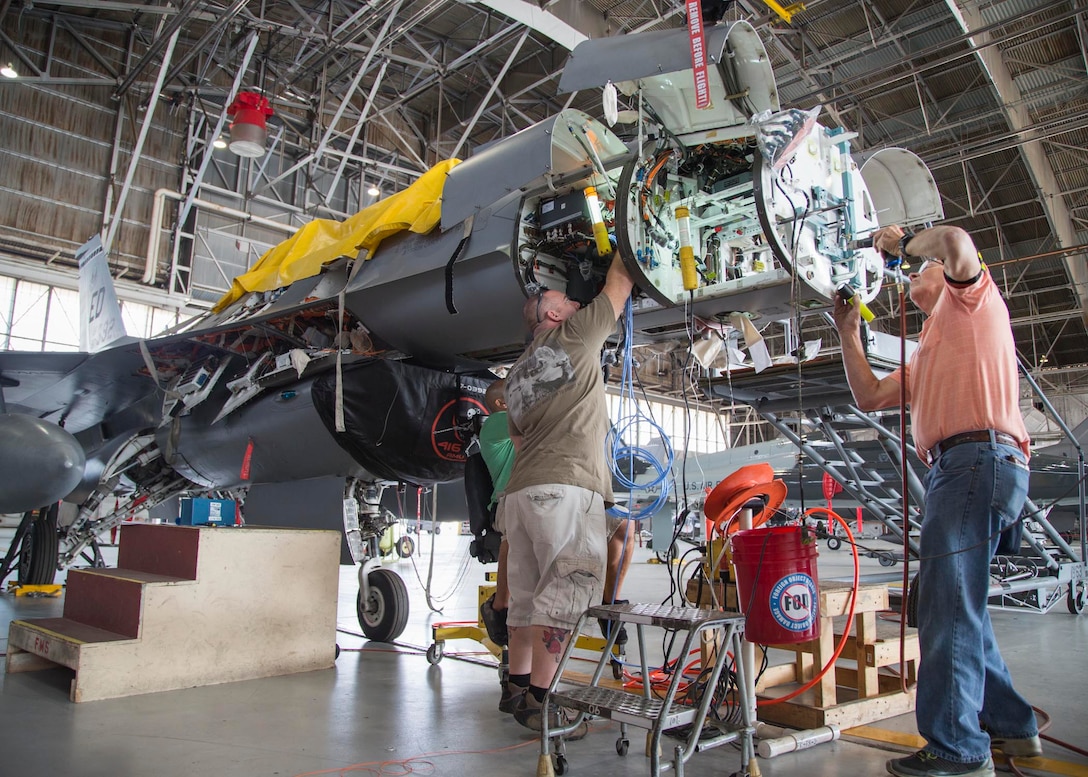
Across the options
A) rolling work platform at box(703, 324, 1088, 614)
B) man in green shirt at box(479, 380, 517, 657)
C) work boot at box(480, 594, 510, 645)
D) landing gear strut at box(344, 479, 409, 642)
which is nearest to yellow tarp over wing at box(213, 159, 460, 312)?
man in green shirt at box(479, 380, 517, 657)

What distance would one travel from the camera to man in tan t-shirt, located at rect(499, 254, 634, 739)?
9.46ft

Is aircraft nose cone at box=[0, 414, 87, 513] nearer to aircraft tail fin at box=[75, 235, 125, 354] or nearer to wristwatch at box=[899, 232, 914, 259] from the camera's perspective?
aircraft tail fin at box=[75, 235, 125, 354]

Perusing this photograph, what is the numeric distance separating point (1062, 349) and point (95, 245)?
33.3 metres

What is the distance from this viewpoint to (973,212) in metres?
17.8

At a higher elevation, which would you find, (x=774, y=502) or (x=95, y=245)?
(x=95, y=245)

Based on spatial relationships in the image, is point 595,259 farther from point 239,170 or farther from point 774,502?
point 239,170

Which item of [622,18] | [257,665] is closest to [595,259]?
[257,665]

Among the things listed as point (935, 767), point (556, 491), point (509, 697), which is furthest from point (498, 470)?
point (935, 767)

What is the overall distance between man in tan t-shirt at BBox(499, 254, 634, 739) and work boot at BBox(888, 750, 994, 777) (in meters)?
1.17

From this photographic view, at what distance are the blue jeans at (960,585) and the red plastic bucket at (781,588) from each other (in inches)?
17.0

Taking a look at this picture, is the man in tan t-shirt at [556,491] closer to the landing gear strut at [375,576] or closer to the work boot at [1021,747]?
the work boot at [1021,747]

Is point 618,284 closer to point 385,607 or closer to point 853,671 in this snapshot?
point 853,671

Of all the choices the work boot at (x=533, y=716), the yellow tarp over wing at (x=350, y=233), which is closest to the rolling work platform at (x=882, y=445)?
the work boot at (x=533, y=716)

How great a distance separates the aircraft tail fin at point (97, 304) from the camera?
28.0ft
